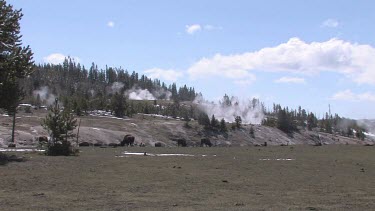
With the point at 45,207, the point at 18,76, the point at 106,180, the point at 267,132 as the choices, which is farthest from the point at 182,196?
the point at 267,132

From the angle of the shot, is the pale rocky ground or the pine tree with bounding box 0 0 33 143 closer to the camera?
the pine tree with bounding box 0 0 33 143

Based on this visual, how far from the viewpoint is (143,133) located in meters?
136

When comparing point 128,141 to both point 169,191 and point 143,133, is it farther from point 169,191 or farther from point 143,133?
point 169,191

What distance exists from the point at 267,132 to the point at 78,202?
15803cm

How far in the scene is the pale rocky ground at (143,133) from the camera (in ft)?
359

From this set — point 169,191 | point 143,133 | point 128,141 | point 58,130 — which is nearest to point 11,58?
point 58,130

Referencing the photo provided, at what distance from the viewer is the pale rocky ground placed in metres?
109

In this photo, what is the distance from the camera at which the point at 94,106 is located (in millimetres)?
183250

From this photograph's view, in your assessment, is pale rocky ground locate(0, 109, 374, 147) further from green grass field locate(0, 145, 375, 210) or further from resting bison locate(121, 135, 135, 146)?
green grass field locate(0, 145, 375, 210)

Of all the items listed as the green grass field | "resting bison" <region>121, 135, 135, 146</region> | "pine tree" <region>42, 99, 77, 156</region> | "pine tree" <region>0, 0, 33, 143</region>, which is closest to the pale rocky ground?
"resting bison" <region>121, 135, 135, 146</region>

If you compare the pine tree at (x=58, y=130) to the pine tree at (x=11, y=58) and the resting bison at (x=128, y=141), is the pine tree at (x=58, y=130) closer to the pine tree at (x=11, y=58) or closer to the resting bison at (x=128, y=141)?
the pine tree at (x=11, y=58)

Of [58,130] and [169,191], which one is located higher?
[58,130]

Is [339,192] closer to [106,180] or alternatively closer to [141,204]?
[141,204]

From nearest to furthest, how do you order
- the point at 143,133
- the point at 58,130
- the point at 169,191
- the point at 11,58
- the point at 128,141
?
the point at 169,191 → the point at 11,58 → the point at 58,130 → the point at 128,141 → the point at 143,133
